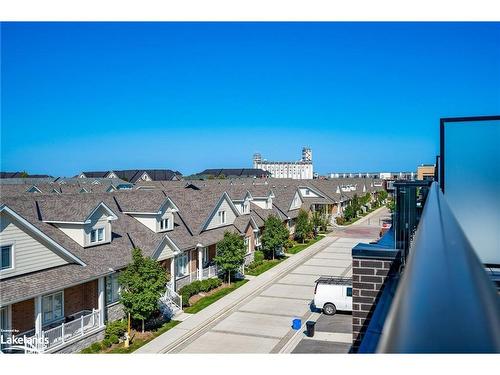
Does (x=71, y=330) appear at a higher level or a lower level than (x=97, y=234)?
lower

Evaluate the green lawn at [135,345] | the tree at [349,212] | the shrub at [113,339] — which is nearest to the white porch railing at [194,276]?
the green lawn at [135,345]

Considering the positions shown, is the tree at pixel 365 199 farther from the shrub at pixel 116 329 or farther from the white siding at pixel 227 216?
the shrub at pixel 116 329

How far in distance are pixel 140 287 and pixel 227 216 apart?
15.3 metres

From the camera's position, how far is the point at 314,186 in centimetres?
6412

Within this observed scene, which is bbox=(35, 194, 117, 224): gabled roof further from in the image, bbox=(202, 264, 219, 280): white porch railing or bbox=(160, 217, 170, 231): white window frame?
bbox=(202, 264, 219, 280): white porch railing

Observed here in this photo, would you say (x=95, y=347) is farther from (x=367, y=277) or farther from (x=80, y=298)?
(x=367, y=277)

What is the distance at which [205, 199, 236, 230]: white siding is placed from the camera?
1204 inches

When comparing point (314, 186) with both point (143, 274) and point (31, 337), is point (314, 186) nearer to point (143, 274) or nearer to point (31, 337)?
point (143, 274)

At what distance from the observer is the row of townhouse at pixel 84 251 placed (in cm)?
1558

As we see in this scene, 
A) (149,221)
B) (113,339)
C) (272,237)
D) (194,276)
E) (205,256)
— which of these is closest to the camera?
(113,339)

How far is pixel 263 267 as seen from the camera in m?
32.3

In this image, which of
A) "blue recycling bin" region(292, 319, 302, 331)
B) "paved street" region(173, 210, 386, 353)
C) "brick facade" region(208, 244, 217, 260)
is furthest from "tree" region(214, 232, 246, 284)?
"blue recycling bin" region(292, 319, 302, 331)

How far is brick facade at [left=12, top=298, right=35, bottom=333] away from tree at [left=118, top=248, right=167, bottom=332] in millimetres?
3340

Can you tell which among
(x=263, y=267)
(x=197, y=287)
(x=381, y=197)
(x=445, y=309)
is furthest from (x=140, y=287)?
(x=381, y=197)
